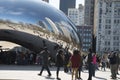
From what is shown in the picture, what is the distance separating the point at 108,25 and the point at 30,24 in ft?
404

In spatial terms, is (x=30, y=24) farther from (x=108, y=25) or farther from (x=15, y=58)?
(x=108, y=25)

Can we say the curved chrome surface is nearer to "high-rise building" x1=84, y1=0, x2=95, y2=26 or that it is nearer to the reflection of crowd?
the reflection of crowd

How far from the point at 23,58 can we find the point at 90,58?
15105 millimetres

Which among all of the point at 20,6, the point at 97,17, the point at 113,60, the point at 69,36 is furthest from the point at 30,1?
the point at 97,17

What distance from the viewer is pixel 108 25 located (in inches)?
6029

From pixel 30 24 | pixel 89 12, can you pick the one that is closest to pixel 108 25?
pixel 89 12

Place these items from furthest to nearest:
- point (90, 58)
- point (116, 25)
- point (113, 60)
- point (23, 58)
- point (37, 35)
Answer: point (116, 25)
point (23, 58)
point (37, 35)
point (113, 60)
point (90, 58)

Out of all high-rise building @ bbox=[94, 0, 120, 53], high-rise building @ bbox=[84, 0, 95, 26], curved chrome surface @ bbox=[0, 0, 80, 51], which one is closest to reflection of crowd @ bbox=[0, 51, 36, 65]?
curved chrome surface @ bbox=[0, 0, 80, 51]

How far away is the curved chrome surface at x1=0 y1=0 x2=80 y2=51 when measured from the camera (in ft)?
103

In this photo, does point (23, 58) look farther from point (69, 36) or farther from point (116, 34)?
point (116, 34)

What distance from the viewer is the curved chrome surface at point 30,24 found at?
31453 mm

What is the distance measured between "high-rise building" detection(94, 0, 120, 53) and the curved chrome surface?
4692 inches

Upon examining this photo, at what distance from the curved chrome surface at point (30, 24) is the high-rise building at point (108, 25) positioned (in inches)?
4692

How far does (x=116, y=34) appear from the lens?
503ft
